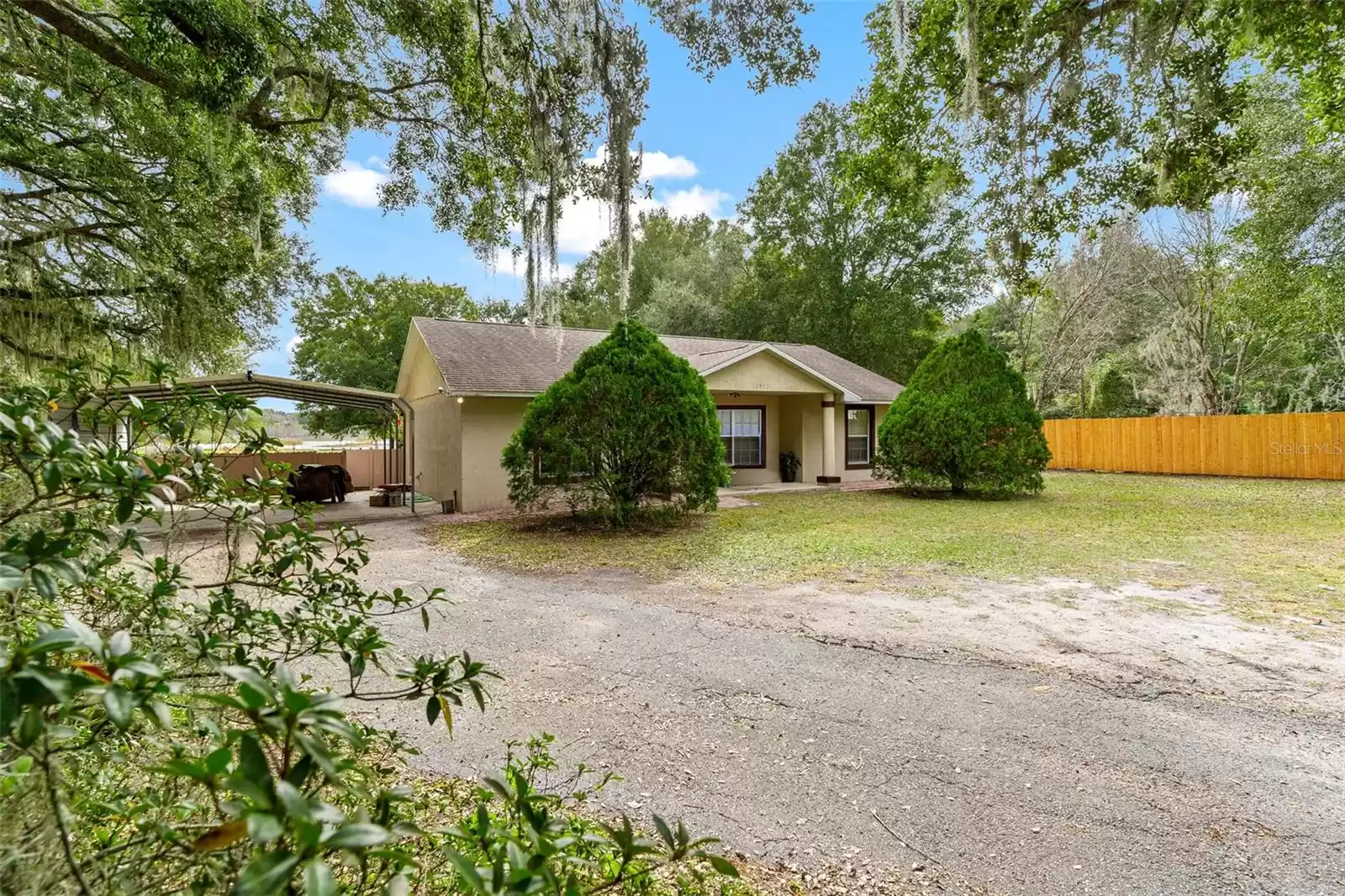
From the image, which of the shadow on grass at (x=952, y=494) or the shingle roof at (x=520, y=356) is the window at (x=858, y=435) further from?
the shadow on grass at (x=952, y=494)

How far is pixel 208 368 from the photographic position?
877 cm

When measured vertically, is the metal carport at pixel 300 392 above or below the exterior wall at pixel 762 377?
below

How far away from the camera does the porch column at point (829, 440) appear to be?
16438 mm

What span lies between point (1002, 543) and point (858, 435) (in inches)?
391

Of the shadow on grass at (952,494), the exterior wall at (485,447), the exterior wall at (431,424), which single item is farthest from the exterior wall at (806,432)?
the exterior wall at (431,424)

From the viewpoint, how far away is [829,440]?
1650cm

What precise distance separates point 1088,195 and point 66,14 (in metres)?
9.04

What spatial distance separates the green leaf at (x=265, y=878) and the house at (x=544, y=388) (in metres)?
11.4

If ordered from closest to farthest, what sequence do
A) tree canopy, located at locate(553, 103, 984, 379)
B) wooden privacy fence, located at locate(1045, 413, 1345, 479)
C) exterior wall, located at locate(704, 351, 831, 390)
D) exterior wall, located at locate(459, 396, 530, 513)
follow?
1. exterior wall, located at locate(459, 396, 530, 513)
2. exterior wall, located at locate(704, 351, 831, 390)
3. wooden privacy fence, located at locate(1045, 413, 1345, 479)
4. tree canopy, located at locate(553, 103, 984, 379)

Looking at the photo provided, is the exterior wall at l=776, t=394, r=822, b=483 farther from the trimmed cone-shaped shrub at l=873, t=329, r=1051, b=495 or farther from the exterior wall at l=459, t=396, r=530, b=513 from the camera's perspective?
the exterior wall at l=459, t=396, r=530, b=513

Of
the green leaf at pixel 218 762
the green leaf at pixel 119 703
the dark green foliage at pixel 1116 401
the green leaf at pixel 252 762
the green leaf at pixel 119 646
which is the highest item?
the dark green foliage at pixel 1116 401

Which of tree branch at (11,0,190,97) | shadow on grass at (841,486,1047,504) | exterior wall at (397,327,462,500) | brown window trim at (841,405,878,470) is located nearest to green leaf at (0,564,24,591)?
tree branch at (11,0,190,97)

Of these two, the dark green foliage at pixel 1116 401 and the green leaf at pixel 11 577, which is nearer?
the green leaf at pixel 11 577

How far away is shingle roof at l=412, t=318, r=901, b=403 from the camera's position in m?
12.6
